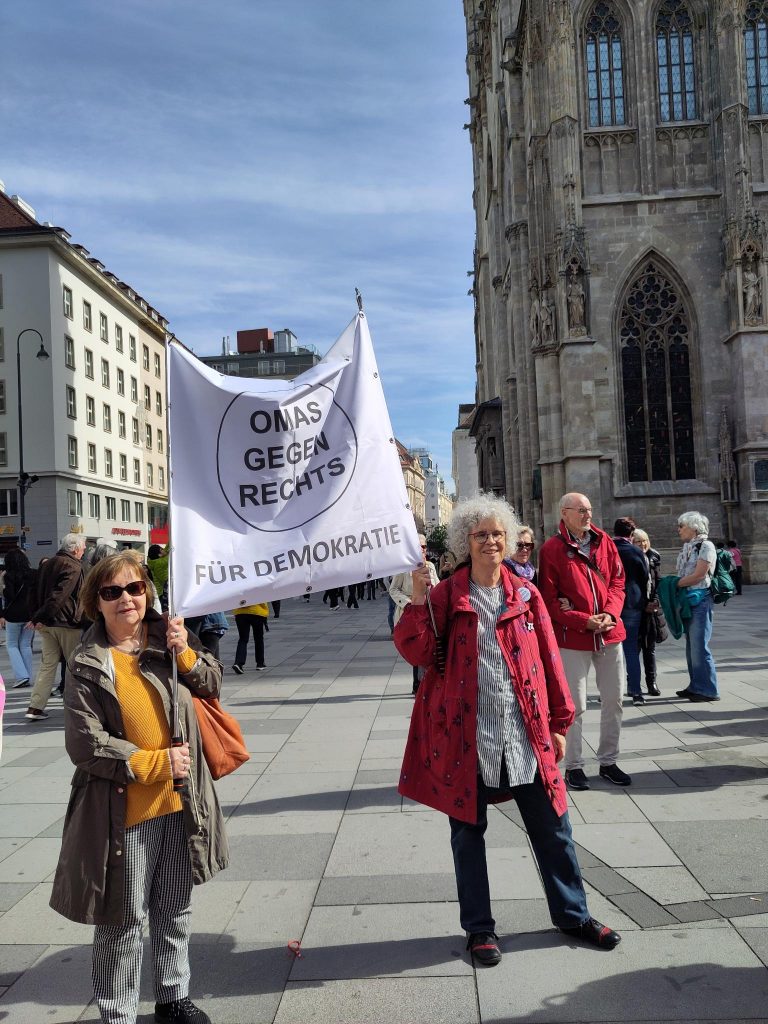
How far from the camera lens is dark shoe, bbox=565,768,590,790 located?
5.75 m

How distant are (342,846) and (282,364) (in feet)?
282

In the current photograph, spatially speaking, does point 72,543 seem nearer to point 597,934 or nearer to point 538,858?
point 538,858

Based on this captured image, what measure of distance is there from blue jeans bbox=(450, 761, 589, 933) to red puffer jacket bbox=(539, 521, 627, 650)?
2.20 metres

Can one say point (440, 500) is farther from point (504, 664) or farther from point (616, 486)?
point (504, 664)

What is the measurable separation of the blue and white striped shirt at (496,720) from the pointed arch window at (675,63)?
98.7 feet

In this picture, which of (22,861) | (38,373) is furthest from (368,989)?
(38,373)

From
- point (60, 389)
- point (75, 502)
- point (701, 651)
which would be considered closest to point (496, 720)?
point (701, 651)

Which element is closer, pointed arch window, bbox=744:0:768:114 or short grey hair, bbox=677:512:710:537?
short grey hair, bbox=677:512:710:537

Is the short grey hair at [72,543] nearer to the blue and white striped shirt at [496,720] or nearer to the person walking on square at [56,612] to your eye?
the person walking on square at [56,612]

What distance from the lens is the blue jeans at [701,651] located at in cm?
870

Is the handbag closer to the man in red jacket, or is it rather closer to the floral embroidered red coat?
the floral embroidered red coat

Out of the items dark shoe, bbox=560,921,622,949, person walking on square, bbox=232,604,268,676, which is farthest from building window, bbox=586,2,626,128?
dark shoe, bbox=560,921,622,949

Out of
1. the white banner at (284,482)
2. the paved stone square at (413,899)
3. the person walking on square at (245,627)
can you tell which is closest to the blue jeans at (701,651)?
the paved stone square at (413,899)

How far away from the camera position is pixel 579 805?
5.40 meters
